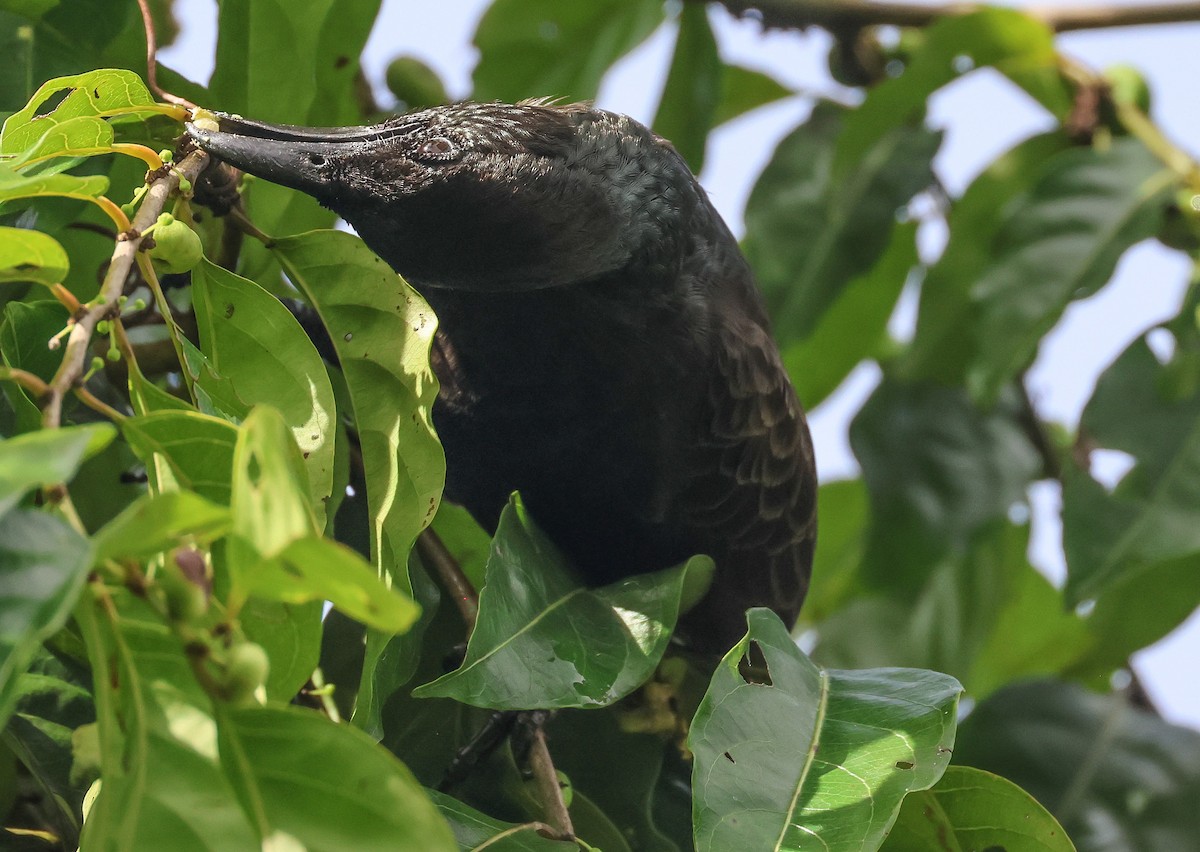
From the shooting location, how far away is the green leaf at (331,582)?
22.0 inches

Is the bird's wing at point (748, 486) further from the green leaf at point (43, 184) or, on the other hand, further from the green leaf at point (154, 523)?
the green leaf at point (154, 523)

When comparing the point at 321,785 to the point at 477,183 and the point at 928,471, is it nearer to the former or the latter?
the point at 477,183

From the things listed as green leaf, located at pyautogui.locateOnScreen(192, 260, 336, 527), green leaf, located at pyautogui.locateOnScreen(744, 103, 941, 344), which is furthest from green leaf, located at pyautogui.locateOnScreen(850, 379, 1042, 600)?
green leaf, located at pyautogui.locateOnScreen(192, 260, 336, 527)

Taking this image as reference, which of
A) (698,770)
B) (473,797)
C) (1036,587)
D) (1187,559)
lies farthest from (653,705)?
(1036,587)

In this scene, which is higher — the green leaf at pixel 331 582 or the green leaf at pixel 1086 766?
the green leaf at pixel 331 582

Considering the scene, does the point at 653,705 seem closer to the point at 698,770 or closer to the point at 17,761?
the point at 698,770

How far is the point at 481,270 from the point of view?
119 centimetres

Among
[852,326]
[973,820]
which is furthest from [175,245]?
[852,326]

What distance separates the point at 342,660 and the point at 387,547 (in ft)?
1.31

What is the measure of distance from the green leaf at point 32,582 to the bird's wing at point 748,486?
89 centimetres

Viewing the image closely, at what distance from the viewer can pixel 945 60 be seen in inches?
78.2

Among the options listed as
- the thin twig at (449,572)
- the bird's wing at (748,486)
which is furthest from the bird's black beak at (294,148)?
the bird's wing at (748,486)

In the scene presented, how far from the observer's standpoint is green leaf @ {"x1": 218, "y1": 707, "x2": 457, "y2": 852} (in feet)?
2.10

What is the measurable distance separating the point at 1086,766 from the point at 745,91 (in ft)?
4.25
